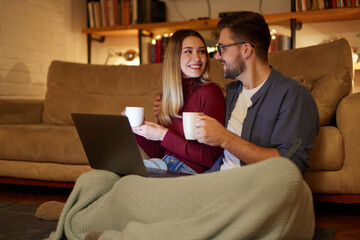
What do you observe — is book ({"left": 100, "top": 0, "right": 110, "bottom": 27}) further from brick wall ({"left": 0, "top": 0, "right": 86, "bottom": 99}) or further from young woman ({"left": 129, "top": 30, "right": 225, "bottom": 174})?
young woman ({"left": 129, "top": 30, "right": 225, "bottom": 174})

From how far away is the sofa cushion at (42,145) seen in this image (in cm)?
236

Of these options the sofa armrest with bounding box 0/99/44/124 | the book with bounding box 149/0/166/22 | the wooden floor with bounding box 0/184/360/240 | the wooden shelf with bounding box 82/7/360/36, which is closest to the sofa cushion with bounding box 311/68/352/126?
the wooden floor with bounding box 0/184/360/240

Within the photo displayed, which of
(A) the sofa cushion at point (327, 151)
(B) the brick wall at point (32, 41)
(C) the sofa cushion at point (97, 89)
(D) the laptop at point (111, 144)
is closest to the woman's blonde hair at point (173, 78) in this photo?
(D) the laptop at point (111, 144)

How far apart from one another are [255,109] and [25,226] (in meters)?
1.14

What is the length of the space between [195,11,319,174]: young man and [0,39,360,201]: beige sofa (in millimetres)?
518

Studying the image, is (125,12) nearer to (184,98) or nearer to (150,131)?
(184,98)

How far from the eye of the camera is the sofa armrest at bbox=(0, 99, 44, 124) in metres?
2.88

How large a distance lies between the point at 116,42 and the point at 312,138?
354 cm

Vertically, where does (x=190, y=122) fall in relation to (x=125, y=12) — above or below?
below

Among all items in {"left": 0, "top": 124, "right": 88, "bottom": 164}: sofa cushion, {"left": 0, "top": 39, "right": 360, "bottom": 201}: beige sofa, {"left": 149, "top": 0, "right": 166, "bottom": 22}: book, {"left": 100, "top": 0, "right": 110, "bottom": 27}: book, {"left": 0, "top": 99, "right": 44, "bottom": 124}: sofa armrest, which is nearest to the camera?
{"left": 0, "top": 39, "right": 360, "bottom": 201}: beige sofa

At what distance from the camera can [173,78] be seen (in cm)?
180

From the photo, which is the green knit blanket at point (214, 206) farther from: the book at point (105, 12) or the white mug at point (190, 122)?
the book at point (105, 12)

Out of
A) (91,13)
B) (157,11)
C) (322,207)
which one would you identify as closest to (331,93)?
(322,207)

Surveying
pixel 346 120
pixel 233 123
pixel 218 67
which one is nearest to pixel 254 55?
pixel 233 123
